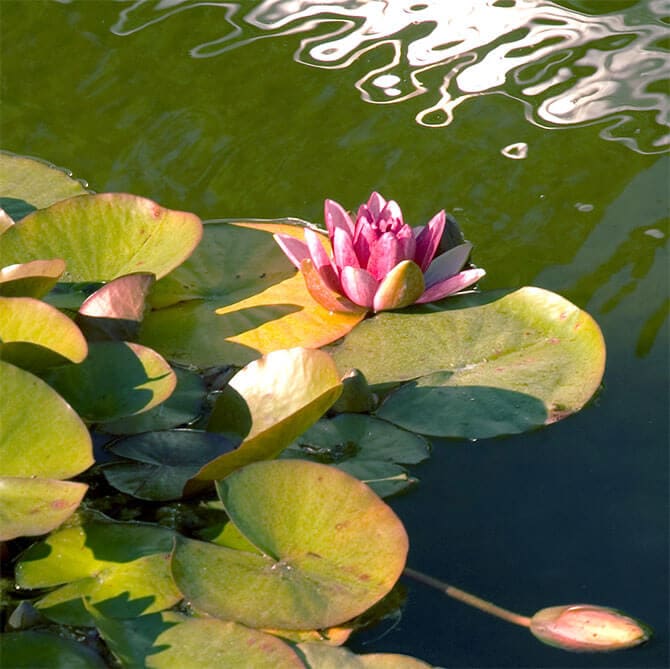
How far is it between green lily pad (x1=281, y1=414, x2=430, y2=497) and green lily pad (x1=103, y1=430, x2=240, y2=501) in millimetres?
138

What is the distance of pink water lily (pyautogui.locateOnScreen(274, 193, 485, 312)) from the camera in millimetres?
1954

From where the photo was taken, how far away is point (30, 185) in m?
2.29

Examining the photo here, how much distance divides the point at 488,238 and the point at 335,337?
518mm

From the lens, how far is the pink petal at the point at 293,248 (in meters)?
2.06

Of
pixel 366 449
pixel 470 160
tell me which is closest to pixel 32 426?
pixel 366 449

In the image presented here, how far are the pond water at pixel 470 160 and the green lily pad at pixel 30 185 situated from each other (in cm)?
17

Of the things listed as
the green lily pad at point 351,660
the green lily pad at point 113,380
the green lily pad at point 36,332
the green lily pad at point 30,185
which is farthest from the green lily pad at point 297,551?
the green lily pad at point 30,185

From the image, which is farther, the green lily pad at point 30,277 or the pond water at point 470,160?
the green lily pad at point 30,277

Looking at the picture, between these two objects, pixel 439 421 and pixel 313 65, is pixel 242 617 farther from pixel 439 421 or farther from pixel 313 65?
pixel 313 65

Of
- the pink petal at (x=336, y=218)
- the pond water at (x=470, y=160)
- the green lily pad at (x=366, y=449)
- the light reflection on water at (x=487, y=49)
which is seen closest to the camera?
the pond water at (x=470, y=160)

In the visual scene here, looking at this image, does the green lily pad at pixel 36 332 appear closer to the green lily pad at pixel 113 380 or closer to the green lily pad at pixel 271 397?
the green lily pad at pixel 113 380

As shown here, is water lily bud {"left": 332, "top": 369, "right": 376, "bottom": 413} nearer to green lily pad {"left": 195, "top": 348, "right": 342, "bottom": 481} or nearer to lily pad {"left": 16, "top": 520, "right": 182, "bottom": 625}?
green lily pad {"left": 195, "top": 348, "right": 342, "bottom": 481}

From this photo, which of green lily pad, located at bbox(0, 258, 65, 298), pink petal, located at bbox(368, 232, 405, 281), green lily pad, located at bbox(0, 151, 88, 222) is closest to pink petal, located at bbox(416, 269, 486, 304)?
pink petal, located at bbox(368, 232, 405, 281)

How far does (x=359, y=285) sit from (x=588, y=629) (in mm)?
821
